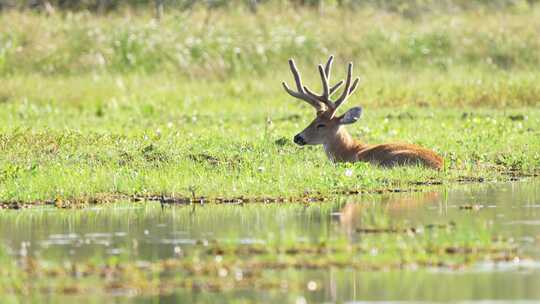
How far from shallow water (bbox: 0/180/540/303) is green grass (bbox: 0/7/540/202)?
3.01 ft

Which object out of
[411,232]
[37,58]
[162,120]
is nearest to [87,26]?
[37,58]

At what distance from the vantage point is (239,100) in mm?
27641

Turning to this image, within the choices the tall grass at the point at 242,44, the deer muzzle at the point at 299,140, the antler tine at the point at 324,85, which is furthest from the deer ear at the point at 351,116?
the tall grass at the point at 242,44

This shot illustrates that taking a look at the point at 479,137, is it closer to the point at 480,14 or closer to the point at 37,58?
the point at 37,58

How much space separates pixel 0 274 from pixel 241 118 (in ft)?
47.5

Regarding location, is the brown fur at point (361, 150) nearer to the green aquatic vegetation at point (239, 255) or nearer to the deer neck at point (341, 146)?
the deer neck at point (341, 146)

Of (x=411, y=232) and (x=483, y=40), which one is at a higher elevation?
(x=483, y=40)

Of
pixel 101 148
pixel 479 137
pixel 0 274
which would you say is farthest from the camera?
pixel 479 137

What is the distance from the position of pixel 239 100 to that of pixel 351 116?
1006 cm

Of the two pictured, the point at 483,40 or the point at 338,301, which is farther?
the point at 483,40

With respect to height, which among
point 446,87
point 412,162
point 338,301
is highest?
point 446,87

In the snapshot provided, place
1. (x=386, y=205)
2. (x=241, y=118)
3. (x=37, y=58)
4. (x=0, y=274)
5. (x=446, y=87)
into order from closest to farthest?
(x=0, y=274) < (x=386, y=205) < (x=241, y=118) < (x=446, y=87) < (x=37, y=58)

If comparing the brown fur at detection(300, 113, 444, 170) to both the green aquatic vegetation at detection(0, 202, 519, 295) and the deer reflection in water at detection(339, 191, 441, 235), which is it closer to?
the deer reflection in water at detection(339, 191, 441, 235)

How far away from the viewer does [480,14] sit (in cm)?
3731
